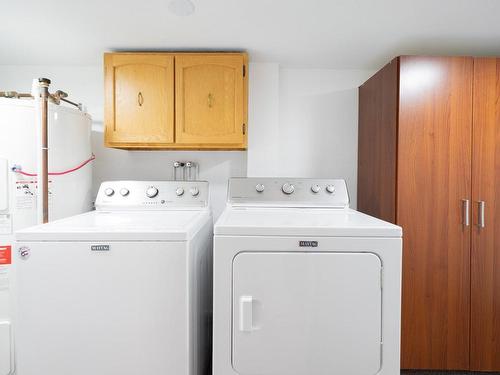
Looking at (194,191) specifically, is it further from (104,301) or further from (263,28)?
(263,28)

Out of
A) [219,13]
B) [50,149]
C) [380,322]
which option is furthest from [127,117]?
[380,322]

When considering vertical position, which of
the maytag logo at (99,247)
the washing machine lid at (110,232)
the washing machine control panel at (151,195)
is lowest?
the maytag logo at (99,247)

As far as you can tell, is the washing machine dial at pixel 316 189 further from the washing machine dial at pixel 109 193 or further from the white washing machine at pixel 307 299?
the washing machine dial at pixel 109 193

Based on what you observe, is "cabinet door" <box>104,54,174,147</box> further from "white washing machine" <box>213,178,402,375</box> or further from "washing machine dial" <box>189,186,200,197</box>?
"white washing machine" <box>213,178,402,375</box>

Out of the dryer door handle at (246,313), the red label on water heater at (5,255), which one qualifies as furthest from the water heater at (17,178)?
the dryer door handle at (246,313)

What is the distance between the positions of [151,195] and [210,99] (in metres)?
0.81

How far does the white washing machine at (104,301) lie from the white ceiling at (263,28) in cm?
130

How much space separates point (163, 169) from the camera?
2.56 meters

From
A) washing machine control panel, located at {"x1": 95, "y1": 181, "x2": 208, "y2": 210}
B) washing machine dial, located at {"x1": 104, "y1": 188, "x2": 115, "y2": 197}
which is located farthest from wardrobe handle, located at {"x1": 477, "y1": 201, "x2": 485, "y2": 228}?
washing machine dial, located at {"x1": 104, "y1": 188, "x2": 115, "y2": 197}

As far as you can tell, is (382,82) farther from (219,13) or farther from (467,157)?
(219,13)

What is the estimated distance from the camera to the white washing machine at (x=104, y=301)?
1.30m

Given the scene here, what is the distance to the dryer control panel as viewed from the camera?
2037 mm

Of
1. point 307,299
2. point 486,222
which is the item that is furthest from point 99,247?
point 486,222

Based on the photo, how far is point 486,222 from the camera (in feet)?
6.30
